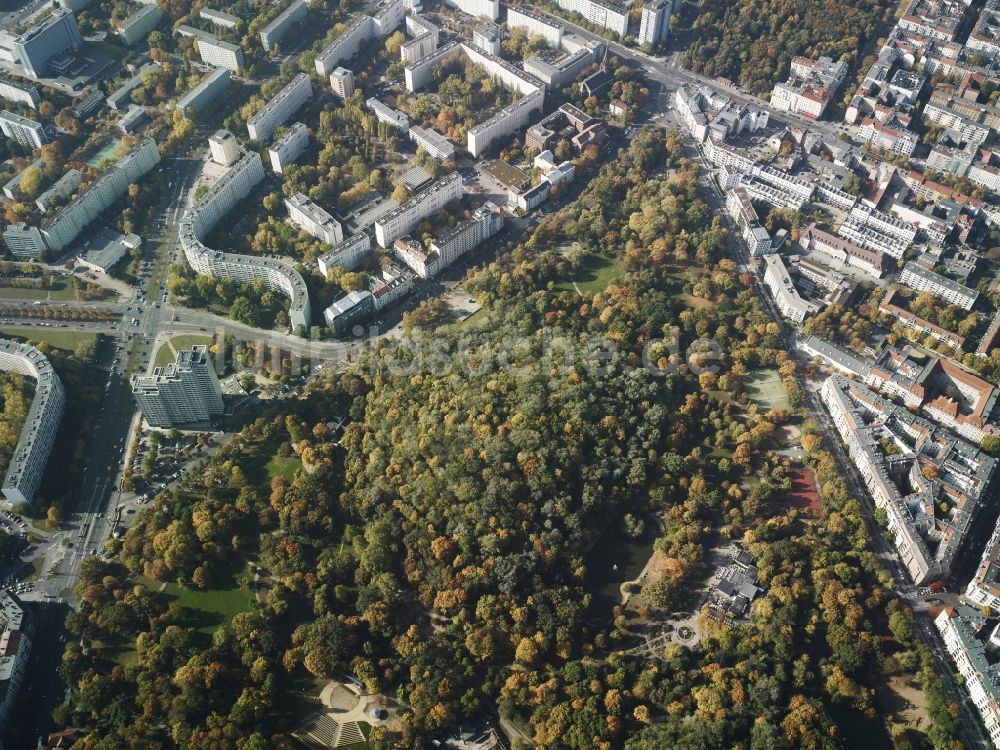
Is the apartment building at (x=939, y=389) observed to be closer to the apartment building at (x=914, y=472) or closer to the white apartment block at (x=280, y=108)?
the apartment building at (x=914, y=472)

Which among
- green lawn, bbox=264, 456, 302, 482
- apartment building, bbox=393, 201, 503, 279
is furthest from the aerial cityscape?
apartment building, bbox=393, 201, 503, 279

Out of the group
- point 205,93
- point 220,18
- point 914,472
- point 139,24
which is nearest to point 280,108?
point 205,93

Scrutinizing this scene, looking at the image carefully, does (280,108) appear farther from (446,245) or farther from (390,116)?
(446,245)

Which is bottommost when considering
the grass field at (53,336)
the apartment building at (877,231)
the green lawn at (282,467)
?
the grass field at (53,336)

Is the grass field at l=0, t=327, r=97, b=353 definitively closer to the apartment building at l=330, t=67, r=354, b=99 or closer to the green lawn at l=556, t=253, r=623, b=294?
the apartment building at l=330, t=67, r=354, b=99

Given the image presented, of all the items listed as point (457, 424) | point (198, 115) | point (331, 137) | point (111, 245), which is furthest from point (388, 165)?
point (457, 424)

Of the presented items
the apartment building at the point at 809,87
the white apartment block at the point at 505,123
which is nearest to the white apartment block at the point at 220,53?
the white apartment block at the point at 505,123
